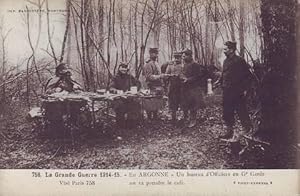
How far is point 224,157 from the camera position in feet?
4.46

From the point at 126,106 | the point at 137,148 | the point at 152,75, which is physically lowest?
the point at 137,148

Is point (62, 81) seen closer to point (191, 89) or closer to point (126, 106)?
point (126, 106)

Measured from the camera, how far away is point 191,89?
1.40 metres

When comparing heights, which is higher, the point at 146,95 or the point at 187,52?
the point at 187,52

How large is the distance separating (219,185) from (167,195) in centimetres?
17

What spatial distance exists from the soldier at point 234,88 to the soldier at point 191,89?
0.08 meters

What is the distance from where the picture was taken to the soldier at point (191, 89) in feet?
4.56

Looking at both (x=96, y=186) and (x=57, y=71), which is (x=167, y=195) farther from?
(x=57, y=71)

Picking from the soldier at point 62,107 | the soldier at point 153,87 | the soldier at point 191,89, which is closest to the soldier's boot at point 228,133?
the soldier at point 191,89

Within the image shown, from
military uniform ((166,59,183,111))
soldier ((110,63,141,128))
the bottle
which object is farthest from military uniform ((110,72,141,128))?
the bottle

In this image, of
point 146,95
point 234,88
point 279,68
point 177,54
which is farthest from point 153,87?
point 279,68

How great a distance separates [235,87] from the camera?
4.53ft

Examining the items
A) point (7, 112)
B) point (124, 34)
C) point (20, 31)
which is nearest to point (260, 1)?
point (124, 34)

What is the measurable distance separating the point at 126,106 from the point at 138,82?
9 centimetres
